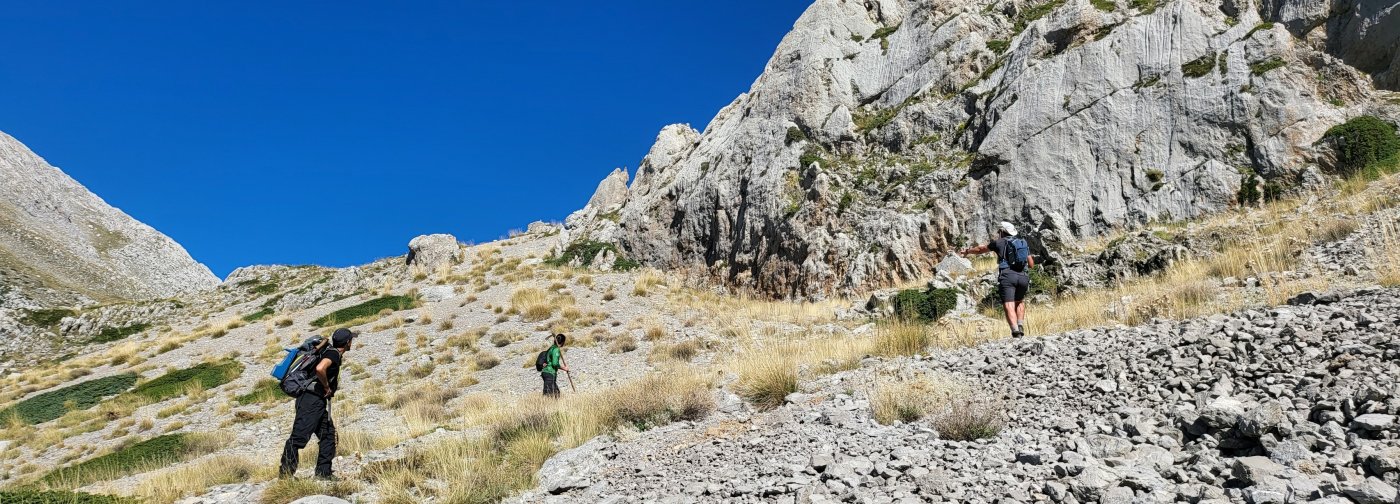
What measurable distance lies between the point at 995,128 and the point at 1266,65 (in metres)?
7.31

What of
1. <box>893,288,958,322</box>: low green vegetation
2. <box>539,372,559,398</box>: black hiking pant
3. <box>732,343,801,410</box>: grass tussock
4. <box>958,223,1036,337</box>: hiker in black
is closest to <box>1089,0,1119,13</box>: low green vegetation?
<box>893,288,958,322</box>: low green vegetation

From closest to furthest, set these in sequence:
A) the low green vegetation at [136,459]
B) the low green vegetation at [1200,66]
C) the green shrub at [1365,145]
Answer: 1. the low green vegetation at [136,459]
2. the green shrub at [1365,145]
3. the low green vegetation at [1200,66]

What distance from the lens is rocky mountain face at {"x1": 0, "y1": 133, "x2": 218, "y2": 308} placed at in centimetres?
5297

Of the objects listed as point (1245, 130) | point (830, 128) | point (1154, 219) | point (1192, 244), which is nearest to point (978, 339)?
point (1192, 244)

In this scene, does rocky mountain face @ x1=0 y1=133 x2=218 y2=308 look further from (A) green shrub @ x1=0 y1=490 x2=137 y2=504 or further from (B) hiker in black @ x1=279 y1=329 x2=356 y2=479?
(B) hiker in black @ x1=279 y1=329 x2=356 y2=479

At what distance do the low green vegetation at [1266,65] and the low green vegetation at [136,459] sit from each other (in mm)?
28615

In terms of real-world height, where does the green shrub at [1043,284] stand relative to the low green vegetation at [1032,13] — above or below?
below

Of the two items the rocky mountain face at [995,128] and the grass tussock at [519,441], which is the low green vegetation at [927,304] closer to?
the rocky mountain face at [995,128]

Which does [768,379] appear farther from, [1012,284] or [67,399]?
[67,399]

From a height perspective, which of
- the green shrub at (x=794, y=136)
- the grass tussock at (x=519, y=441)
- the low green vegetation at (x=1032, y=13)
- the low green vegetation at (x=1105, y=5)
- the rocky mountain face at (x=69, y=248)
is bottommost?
the grass tussock at (x=519, y=441)

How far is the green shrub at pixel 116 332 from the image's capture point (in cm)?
3136

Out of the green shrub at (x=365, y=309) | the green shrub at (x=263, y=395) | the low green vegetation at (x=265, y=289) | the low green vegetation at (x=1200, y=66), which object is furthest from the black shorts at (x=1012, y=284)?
the low green vegetation at (x=265, y=289)

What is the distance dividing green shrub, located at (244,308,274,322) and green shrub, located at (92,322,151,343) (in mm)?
7473

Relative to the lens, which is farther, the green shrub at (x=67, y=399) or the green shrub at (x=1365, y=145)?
the green shrub at (x=67, y=399)
